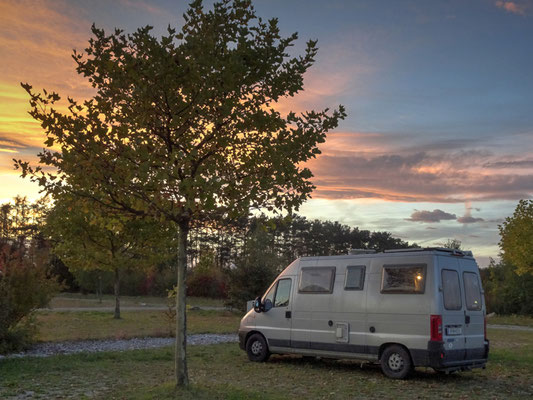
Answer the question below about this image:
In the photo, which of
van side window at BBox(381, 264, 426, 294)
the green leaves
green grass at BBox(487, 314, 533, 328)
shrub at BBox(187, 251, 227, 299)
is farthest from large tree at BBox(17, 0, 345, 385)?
shrub at BBox(187, 251, 227, 299)

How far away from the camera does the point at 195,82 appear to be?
29.6 feet

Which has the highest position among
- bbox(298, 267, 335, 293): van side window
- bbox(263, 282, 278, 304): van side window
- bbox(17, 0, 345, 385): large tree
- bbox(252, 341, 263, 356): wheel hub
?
bbox(17, 0, 345, 385): large tree

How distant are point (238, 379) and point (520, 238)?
3063 centimetres

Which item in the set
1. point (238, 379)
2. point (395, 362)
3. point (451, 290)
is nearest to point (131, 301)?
point (238, 379)

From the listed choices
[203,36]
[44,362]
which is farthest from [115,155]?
[44,362]

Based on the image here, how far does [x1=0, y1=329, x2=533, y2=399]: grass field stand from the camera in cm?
1002

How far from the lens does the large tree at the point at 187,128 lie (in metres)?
8.89

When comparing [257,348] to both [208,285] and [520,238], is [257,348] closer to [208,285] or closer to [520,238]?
[520,238]

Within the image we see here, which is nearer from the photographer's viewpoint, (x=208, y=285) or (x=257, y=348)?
(x=257, y=348)

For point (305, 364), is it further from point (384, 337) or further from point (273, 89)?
point (273, 89)

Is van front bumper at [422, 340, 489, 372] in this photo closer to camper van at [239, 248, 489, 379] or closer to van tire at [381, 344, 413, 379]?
camper van at [239, 248, 489, 379]

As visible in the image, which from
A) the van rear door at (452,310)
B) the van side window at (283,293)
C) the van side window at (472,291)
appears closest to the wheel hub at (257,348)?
the van side window at (283,293)

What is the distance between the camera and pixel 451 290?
40.1 ft

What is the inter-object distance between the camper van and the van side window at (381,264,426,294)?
0.07ft
